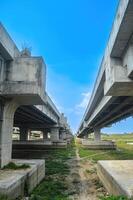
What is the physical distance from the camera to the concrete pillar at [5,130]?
1656 cm

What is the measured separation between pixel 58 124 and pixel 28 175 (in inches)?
1895

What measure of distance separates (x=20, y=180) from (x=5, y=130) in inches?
187

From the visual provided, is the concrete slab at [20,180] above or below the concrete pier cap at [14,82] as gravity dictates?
below

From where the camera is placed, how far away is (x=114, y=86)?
15391 mm

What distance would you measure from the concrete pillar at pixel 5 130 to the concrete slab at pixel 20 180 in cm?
139

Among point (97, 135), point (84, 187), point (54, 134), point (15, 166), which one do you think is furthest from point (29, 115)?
point (97, 135)

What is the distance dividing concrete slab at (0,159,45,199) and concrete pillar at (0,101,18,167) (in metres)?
1.39

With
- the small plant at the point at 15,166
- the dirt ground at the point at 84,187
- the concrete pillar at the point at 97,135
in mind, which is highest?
the concrete pillar at the point at 97,135

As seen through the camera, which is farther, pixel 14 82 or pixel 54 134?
pixel 54 134

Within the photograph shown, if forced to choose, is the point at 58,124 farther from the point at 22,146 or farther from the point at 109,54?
the point at 109,54

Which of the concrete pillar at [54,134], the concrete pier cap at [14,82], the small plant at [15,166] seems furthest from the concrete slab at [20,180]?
the concrete pillar at [54,134]

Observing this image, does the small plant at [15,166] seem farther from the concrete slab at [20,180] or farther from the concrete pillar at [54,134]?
the concrete pillar at [54,134]

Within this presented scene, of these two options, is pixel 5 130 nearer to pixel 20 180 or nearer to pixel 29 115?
pixel 20 180

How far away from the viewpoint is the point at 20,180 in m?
13.0
